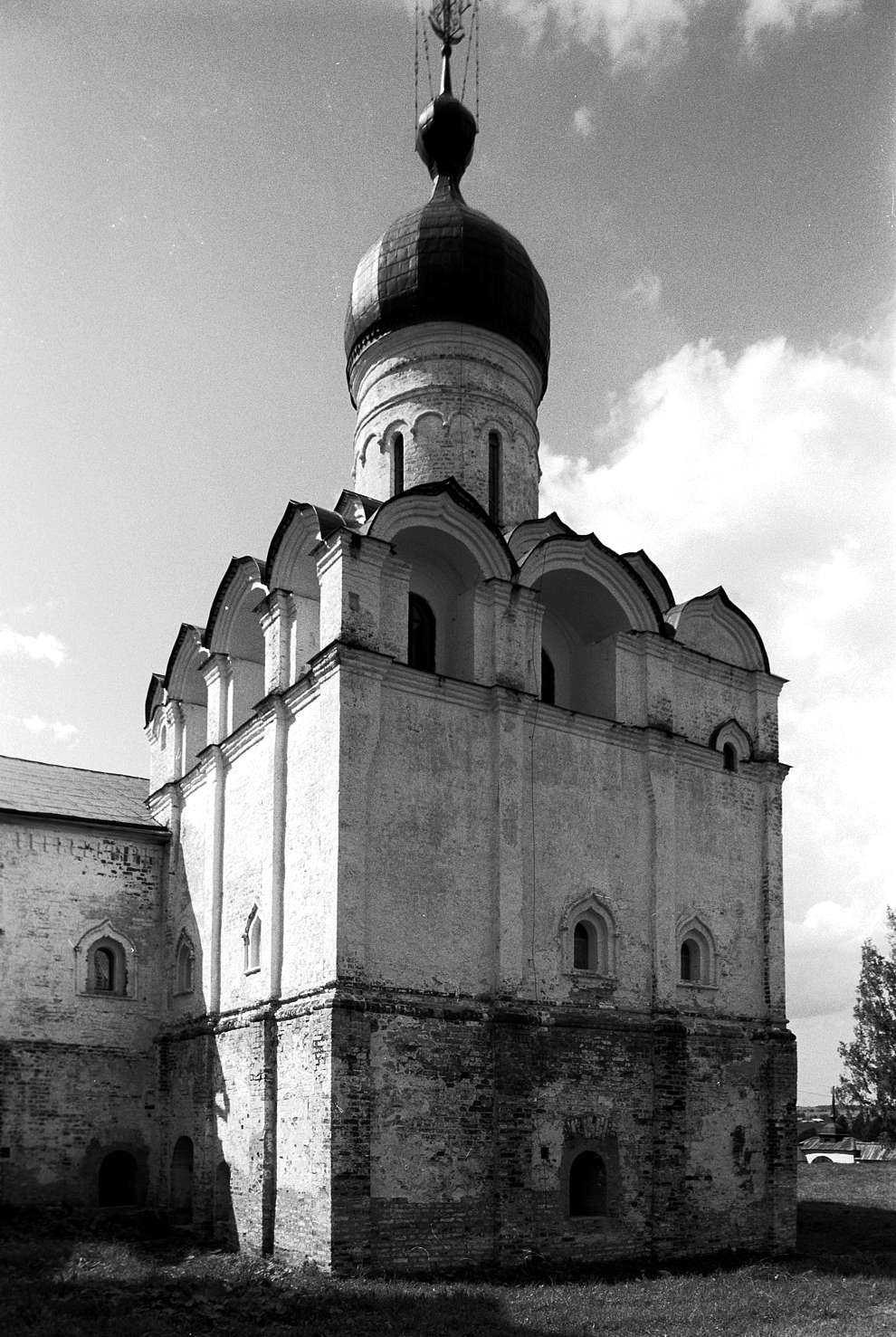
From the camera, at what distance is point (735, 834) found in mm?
14359

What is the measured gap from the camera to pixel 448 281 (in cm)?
1545

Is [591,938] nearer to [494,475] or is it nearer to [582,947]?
[582,947]

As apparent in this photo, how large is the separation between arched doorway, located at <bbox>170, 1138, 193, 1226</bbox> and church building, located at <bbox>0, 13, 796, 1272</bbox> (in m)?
0.06

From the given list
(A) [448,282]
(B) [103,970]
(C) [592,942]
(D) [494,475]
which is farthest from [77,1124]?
(A) [448,282]

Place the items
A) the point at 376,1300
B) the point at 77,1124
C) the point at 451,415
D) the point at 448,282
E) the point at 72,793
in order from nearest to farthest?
the point at 376,1300
the point at 77,1124
the point at 451,415
the point at 448,282
the point at 72,793

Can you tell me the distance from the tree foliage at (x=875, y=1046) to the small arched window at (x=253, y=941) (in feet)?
53.1

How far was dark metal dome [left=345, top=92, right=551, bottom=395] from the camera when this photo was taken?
50.8ft

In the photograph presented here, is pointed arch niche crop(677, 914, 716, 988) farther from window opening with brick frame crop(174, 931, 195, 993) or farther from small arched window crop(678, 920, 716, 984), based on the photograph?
window opening with brick frame crop(174, 931, 195, 993)

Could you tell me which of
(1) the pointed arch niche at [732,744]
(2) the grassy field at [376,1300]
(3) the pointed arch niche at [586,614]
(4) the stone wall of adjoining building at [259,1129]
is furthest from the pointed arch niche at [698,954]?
(4) the stone wall of adjoining building at [259,1129]

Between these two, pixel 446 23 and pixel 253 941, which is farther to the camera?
pixel 446 23

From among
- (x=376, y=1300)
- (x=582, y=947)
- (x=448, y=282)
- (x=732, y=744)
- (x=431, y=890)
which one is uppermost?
(x=448, y=282)

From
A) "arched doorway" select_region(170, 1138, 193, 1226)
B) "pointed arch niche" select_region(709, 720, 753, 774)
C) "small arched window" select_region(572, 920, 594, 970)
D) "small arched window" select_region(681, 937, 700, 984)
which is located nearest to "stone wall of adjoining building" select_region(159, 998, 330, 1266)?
"arched doorway" select_region(170, 1138, 193, 1226)

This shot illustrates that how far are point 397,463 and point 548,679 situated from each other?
135 inches

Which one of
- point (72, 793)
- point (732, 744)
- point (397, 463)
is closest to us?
point (732, 744)
